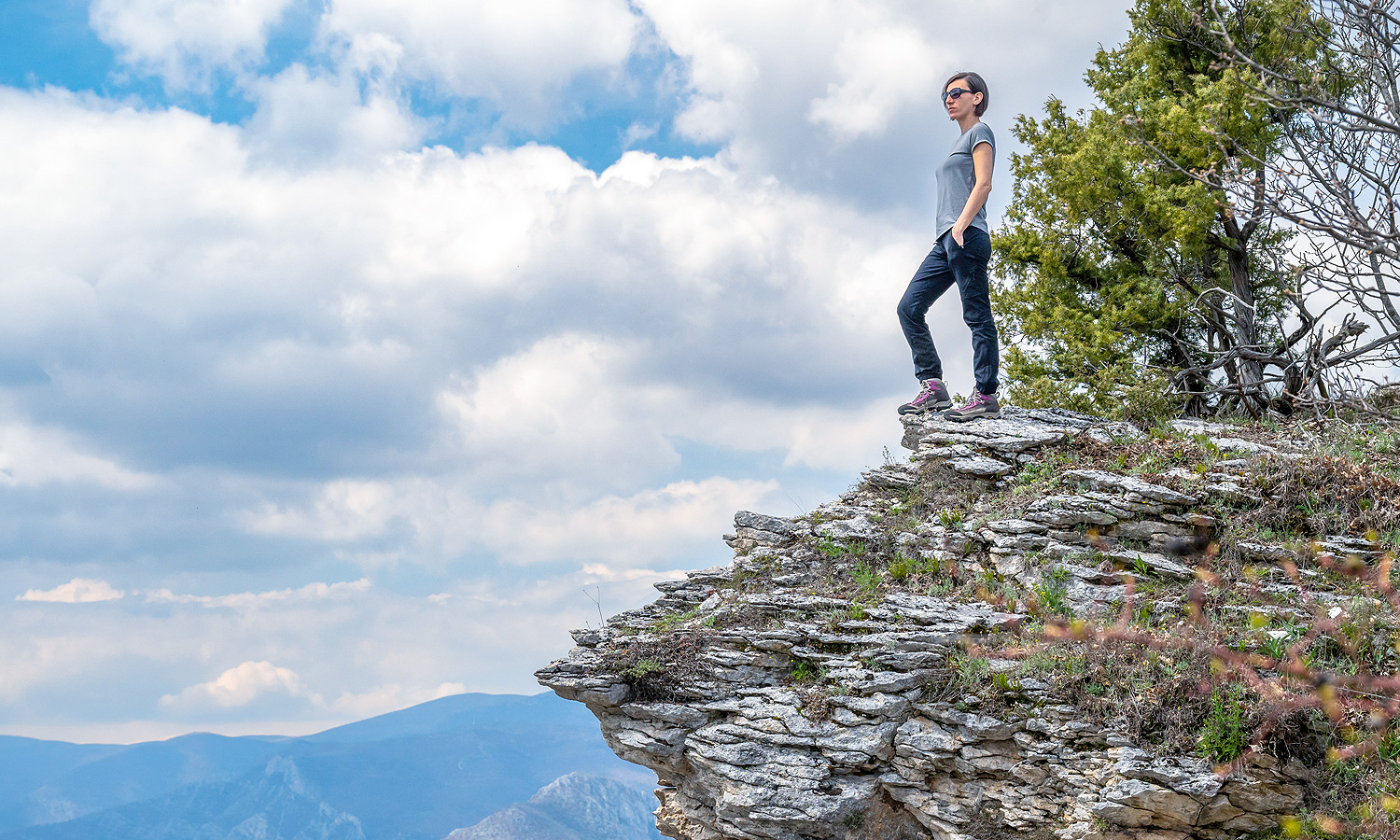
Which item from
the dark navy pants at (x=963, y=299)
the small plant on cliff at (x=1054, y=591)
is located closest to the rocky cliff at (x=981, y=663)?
the small plant on cliff at (x=1054, y=591)

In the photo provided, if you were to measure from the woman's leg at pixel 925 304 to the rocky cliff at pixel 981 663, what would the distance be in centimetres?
149

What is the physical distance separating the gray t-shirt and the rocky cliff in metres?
3.00

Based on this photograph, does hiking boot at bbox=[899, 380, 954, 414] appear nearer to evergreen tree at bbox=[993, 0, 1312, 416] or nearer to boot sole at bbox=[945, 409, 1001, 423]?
boot sole at bbox=[945, 409, 1001, 423]

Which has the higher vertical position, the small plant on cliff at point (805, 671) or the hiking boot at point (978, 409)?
the hiking boot at point (978, 409)

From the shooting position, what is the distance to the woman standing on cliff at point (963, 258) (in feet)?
38.5

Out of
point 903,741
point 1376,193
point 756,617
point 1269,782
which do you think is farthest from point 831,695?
point 1376,193

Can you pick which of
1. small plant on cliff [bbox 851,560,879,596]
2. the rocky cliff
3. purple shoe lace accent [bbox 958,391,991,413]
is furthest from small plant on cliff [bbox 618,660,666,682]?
purple shoe lace accent [bbox 958,391,991,413]

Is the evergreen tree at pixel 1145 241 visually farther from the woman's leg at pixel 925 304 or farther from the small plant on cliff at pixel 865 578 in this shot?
the small plant on cliff at pixel 865 578

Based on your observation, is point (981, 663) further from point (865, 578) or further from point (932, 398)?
point (932, 398)

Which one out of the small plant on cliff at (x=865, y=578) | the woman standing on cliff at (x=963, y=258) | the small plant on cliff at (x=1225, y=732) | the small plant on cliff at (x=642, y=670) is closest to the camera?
the small plant on cliff at (x=1225, y=732)

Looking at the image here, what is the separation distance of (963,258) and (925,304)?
0.90 meters

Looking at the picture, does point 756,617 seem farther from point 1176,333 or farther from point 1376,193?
point 1176,333

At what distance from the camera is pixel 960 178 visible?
12000 millimetres

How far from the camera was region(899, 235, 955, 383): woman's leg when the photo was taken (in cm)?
1241
